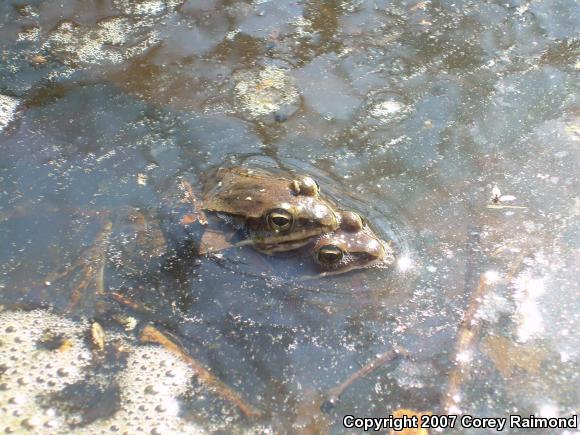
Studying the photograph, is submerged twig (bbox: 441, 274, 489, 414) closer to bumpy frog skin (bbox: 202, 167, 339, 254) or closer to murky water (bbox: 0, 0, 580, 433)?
murky water (bbox: 0, 0, 580, 433)

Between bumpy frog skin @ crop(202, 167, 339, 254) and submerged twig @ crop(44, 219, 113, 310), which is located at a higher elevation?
bumpy frog skin @ crop(202, 167, 339, 254)

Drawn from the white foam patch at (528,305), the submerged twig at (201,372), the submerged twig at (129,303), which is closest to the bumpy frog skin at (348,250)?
the white foam patch at (528,305)

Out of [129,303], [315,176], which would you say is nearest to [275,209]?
[315,176]

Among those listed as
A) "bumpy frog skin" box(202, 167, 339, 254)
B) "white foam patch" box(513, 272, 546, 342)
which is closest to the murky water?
"white foam patch" box(513, 272, 546, 342)

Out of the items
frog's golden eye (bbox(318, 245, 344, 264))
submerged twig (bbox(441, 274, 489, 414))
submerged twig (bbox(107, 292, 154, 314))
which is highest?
frog's golden eye (bbox(318, 245, 344, 264))

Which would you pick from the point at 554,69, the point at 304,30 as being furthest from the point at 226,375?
Result: the point at 554,69

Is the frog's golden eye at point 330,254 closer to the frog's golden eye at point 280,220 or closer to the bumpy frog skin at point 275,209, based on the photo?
the bumpy frog skin at point 275,209

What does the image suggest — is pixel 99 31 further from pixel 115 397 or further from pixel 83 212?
pixel 115 397
